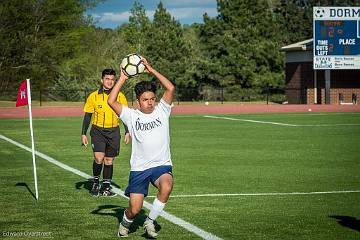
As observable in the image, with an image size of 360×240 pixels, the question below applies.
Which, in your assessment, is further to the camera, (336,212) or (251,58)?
(251,58)

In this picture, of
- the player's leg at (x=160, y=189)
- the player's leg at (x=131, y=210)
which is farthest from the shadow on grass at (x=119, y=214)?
the player's leg at (x=160, y=189)

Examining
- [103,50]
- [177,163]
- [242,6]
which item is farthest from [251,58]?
[177,163]

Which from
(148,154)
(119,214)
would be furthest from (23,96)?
(148,154)

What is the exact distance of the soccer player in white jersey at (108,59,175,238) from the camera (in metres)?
7.95

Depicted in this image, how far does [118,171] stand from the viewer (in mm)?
15367

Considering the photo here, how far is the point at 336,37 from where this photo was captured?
163 feet

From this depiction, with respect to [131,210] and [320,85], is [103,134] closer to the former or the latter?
[131,210]

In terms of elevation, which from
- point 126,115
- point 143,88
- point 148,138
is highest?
point 143,88

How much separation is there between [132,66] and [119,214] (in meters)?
2.49

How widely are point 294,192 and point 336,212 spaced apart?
2.07 m

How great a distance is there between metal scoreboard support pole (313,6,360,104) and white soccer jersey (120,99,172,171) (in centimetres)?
4232

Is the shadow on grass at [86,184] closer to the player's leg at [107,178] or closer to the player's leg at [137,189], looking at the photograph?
the player's leg at [107,178]

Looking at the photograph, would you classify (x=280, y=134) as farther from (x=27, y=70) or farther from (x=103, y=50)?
(x=103, y=50)

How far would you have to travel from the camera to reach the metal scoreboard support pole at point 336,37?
49438mm
